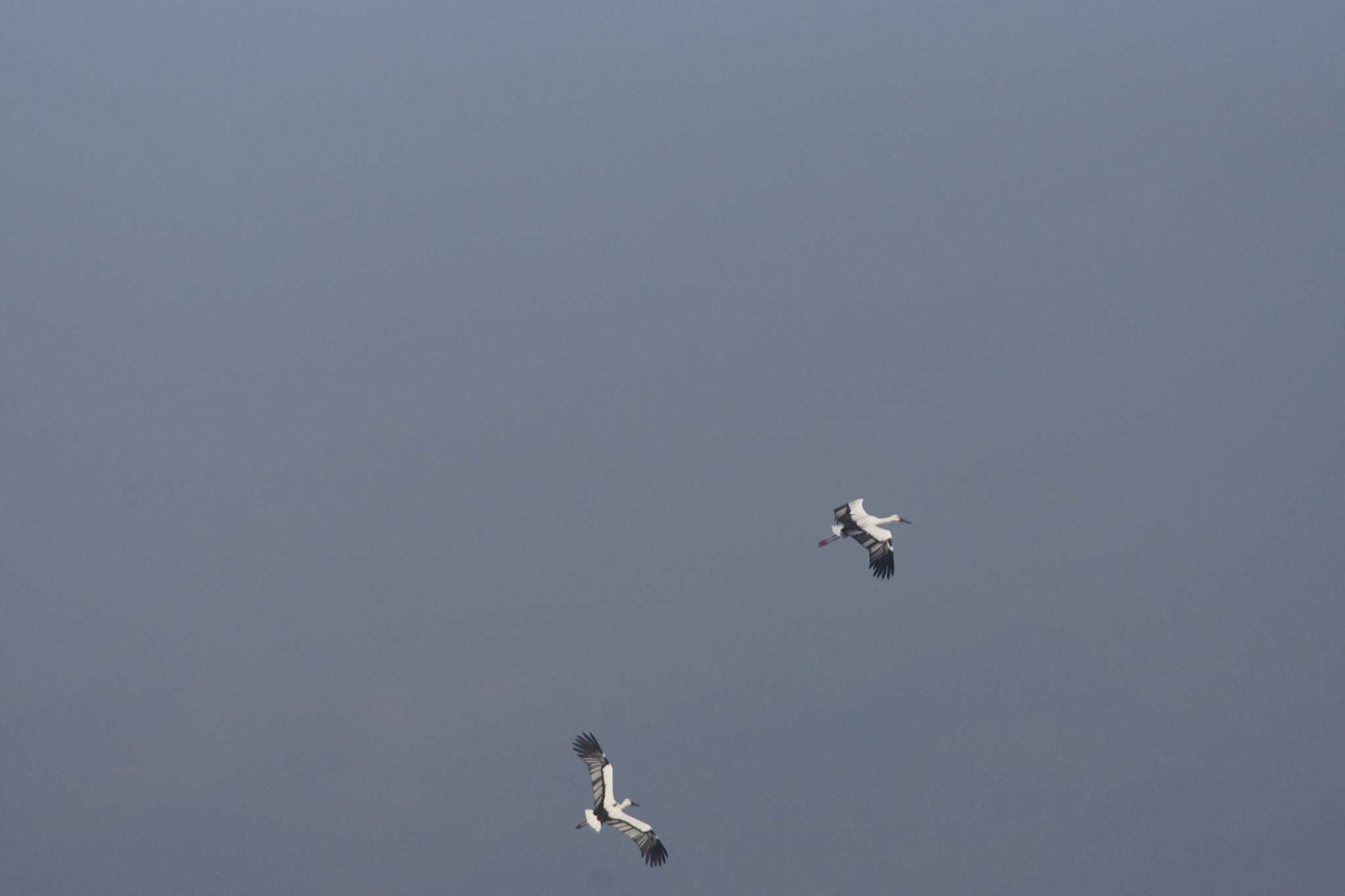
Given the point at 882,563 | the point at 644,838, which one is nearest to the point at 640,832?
the point at 644,838

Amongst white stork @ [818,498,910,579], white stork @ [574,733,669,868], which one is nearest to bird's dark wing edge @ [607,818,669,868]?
white stork @ [574,733,669,868]

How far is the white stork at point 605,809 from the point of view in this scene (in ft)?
227

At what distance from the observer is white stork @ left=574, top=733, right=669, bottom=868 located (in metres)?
69.1

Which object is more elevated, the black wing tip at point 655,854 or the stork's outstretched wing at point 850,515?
the stork's outstretched wing at point 850,515

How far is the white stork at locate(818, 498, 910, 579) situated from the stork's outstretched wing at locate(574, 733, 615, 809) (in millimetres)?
12133

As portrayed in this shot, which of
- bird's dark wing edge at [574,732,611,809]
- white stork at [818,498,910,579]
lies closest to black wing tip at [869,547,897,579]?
white stork at [818,498,910,579]

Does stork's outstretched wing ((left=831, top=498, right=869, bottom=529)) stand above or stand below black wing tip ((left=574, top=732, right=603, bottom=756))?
above

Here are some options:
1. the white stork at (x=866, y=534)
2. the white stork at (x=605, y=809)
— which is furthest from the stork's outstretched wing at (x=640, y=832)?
the white stork at (x=866, y=534)

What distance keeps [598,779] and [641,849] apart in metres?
3.32

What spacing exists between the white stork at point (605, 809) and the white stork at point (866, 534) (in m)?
12.3

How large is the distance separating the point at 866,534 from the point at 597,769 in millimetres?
14350

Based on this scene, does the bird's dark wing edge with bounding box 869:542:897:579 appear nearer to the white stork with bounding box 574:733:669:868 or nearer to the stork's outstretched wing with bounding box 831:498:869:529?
the stork's outstretched wing with bounding box 831:498:869:529

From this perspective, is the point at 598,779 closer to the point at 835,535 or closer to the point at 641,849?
the point at 641,849

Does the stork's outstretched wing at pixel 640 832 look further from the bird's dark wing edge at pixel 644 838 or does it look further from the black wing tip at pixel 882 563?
the black wing tip at pixel 882 563
